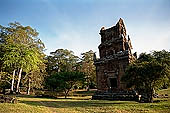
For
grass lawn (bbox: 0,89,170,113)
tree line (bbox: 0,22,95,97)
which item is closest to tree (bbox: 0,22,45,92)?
tree line (bbox: 0,22,95,97)

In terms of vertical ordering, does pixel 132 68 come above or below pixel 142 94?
above

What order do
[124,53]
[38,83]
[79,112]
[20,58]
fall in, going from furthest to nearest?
[38,83] → [124,53] → [20,58] → [79,112]

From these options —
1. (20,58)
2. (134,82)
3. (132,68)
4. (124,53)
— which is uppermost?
(124,53)

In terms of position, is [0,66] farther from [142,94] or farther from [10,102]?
[142,94]

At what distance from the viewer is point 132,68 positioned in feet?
47.0

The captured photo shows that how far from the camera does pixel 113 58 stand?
2041 centimetres

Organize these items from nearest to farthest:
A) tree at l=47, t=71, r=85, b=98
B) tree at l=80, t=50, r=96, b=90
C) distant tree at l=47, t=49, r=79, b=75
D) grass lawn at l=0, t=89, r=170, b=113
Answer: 1. grass lawn at l=0, t=89, r=170, b=113
2. tree at l=47, t=71, r=85, b=98
3. tree at l=80, t=50, r=96, b=90
4. distant tree at l=47, t=49, r=79, b=75

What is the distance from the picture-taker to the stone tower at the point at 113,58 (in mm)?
19359

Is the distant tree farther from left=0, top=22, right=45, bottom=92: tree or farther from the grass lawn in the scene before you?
the grass lawn

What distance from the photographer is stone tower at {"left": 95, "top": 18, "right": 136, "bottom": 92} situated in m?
19.4

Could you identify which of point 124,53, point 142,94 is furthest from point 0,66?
point 142,94

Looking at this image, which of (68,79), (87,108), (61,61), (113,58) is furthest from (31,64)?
(61,61)

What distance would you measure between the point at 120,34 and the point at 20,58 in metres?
14.9

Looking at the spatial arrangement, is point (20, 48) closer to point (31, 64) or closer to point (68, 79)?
point (31, 64)
